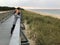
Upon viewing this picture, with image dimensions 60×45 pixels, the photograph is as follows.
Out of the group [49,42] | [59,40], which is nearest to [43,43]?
[49,42]

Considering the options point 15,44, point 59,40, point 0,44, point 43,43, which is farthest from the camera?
point 59,40

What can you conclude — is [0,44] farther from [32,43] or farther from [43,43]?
[32,43]

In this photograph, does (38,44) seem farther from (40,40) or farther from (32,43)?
(32,43)

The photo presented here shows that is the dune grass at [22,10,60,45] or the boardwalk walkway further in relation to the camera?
the dune grass at [22,10,60,45]

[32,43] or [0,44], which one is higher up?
[0,44]

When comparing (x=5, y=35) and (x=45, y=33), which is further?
(x=45, y=33)

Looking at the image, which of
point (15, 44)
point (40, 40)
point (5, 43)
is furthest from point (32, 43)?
point (15, 44)

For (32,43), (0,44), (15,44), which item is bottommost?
(32,43)

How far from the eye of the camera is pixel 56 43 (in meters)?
7.45

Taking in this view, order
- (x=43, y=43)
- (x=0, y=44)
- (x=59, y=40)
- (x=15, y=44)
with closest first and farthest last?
(x=15, y=44) → (x=0, y=44) → (x=43, y=43) → (x=59, y=40)

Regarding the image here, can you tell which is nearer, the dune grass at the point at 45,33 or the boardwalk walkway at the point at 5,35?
the boardwalk walkway at the point at 5,35

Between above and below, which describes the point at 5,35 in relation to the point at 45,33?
above

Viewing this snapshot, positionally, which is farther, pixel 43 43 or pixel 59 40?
pixel 59 40

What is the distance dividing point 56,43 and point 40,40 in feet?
1.92
